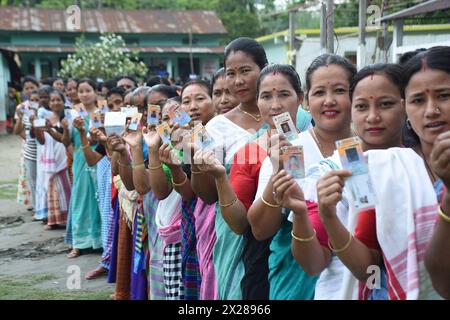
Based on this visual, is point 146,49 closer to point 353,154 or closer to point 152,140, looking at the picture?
point 152,140

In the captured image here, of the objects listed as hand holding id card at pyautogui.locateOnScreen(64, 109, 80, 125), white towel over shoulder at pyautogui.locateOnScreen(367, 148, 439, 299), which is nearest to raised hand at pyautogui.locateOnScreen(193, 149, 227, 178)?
white towel over shoulder at pyautogui.locateOnScreen(367, 148, 439, 299)

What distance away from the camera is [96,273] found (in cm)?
518

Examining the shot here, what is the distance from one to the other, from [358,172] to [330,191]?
0.11 metres

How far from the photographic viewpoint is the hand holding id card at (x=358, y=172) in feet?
4.89

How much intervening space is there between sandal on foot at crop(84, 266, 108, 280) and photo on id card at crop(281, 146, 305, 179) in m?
3.87

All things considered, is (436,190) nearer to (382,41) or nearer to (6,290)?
(6,290)

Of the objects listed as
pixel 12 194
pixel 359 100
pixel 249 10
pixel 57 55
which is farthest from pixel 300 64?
pixel 249 10

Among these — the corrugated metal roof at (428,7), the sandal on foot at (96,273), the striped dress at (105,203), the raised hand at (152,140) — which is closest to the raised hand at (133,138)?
the raised hand at (152,140)

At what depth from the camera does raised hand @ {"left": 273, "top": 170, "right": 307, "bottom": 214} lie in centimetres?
174

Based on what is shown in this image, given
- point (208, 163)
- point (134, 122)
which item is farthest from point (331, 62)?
point (134, 122)

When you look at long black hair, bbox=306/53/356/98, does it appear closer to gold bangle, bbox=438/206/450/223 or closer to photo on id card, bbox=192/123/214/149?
photo on id card, bbox=192/123/214/149

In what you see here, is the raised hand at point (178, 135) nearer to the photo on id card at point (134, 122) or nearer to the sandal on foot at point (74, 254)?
the photo on id card at point (134, 122)

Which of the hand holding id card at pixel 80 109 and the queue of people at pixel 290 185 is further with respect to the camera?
the hand holding id card at pixel 80 109

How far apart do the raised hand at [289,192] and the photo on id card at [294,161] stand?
0.02 m
